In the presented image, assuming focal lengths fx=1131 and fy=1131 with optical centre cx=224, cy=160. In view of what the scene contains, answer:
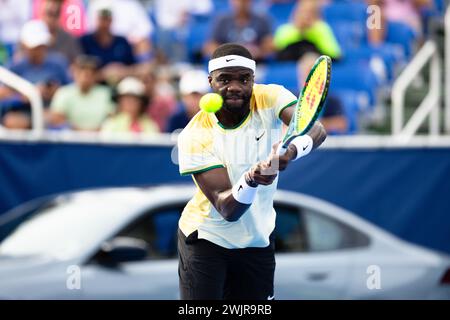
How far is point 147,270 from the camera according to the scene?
7.66 m

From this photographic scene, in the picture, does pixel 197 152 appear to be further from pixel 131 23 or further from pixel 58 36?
pixel 131 23

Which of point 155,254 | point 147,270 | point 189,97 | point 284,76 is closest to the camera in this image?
point 147,270

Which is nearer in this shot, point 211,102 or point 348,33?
point 211,102

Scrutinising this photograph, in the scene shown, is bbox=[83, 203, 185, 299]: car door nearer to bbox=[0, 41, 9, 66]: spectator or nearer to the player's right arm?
the player's right arm

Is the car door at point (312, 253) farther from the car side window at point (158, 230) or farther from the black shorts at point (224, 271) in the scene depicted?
the black shorts at point (224, 271)

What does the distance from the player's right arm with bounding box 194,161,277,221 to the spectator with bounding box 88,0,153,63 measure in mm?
7119

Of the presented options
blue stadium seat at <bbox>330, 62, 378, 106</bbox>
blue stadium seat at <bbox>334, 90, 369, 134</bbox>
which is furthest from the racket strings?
blue stadium seat at <bbox>330, 62, 378, 106</bbox>

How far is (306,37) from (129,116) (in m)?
1.90

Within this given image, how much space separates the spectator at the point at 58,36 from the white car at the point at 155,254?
3090mm

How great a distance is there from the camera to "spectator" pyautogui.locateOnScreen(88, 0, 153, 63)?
12.5 metres

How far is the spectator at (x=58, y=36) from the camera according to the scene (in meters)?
11.6

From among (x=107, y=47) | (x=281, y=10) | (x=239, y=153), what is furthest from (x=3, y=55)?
(x=239, y=153)
